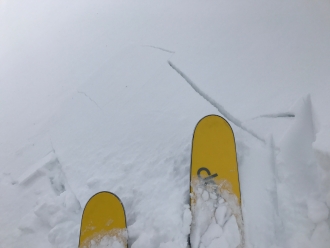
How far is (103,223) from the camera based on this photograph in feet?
3.28

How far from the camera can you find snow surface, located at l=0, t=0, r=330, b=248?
95 centimetres

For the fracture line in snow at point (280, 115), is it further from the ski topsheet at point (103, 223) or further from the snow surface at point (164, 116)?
the ski topsheet at point (103, 223)

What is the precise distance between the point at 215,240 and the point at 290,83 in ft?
2.74

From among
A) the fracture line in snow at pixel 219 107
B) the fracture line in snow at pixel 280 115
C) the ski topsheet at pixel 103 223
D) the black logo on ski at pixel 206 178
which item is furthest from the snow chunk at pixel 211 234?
the fracture line in snow at pixel 280 115

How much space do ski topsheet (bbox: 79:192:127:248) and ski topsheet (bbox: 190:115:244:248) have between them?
299 mm

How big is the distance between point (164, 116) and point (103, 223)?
0.58m

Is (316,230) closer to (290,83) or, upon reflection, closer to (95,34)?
(290,83)

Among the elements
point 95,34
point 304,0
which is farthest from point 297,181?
point 95,34

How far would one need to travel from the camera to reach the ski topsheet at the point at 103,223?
0.96 m

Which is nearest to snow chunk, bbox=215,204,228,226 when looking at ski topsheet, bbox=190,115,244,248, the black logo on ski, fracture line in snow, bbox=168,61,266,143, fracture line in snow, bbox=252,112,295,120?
ski topsheet, bbox=190,115,244,248

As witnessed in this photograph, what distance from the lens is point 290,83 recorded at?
118cm

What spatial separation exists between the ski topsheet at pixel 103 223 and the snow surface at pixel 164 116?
0.05 m

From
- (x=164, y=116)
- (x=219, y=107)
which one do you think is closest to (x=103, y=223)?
(x=164, y=116)

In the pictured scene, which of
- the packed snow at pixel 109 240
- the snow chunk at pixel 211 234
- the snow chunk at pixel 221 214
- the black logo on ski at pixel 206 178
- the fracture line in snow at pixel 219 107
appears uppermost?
the fracture line in snow at pixel 219 107
